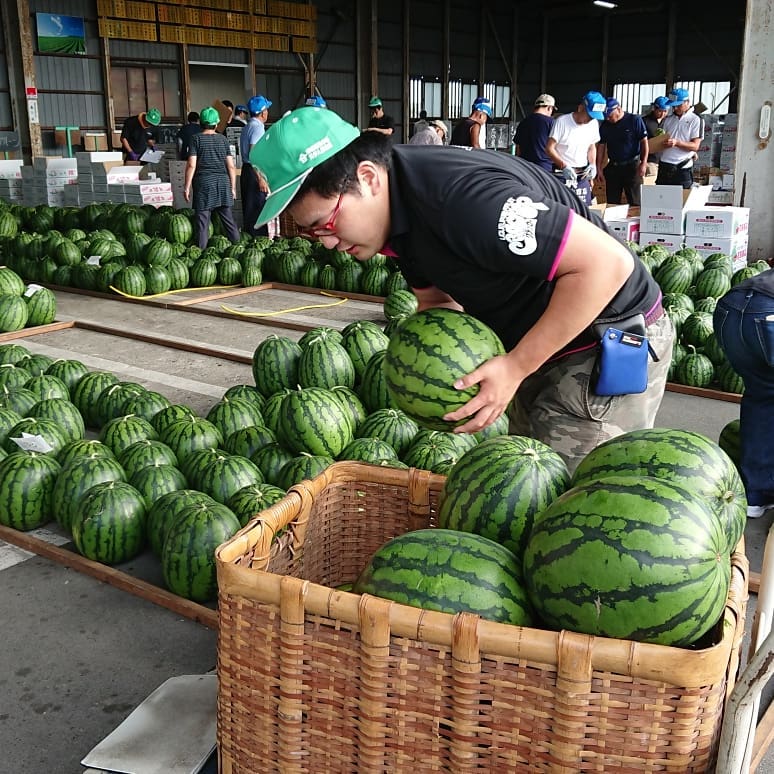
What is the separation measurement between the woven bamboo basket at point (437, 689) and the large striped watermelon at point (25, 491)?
2.14 meters

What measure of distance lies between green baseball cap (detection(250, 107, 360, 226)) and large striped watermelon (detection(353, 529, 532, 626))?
0.86 m

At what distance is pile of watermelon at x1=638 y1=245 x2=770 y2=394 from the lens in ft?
17.3

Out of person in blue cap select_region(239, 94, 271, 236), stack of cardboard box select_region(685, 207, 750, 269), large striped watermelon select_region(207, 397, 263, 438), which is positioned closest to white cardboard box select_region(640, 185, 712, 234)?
stack of cardboard box select_region(685, 207, 750, 269)

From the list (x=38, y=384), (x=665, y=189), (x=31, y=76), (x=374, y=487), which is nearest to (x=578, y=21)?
(x=31, y=76)

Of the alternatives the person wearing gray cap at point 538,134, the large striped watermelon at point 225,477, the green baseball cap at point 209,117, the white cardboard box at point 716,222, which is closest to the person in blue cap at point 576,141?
the person wearing gray cap at point 538,134

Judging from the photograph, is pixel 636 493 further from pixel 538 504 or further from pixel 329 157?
pixel 329 157

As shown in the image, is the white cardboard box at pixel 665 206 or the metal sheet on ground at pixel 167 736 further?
the white cardboard box at pixel 665 206

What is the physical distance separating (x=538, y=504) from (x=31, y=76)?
744 inches

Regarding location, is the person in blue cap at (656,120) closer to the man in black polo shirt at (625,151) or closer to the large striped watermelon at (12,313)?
the man in black polo shirt at (625,151)

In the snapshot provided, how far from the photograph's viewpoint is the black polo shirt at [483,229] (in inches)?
75.9

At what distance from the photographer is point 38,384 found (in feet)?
14.6

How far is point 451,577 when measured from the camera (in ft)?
4.89

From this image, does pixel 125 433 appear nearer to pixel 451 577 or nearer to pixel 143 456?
pixel 143 456

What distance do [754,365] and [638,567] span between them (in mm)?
2501
